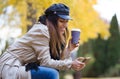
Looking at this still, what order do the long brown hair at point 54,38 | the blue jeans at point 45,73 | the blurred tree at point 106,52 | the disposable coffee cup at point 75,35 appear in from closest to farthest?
the blue jeans at point 45,73 < the long brown hair at point 54,38 < the disposable coffee cup at point 75,35 < the blurred tree at point 106,52

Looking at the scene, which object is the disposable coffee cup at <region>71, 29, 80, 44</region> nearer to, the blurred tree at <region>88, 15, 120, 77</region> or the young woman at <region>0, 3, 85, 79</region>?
the young woman at <region>0, 3, 85, 79</region>

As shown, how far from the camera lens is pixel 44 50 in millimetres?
4320

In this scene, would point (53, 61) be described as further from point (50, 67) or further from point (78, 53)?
point (78, 53)

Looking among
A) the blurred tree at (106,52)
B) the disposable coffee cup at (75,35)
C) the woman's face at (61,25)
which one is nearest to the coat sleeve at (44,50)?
the woman's face at (61,25)

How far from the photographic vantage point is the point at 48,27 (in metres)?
4.45

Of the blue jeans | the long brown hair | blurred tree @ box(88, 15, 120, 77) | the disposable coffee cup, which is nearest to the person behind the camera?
the blue jeans

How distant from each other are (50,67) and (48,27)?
0.39m

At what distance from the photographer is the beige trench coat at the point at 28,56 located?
14.1 feet

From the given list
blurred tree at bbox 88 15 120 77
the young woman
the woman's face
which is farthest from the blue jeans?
blurred tree at bbox 88 15 120 77

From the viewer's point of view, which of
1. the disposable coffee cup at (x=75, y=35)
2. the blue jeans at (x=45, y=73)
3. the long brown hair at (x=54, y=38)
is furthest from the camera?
the disposable coffee cup at (x=75, y=35)

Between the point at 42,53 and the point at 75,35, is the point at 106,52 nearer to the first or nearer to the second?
the point at 75,35

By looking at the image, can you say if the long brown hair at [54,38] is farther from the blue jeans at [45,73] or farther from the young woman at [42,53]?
the blue jeans at [45,73]

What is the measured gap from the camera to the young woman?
14.1 ft

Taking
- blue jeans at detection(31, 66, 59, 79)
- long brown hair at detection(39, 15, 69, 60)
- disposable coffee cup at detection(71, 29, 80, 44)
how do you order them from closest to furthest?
blue jeans at detection(31, 66, 59, 79), long brown hair at detection(39, 15, 69, 60), disposable coffee cup at detection(71, 29, 80, 44)
